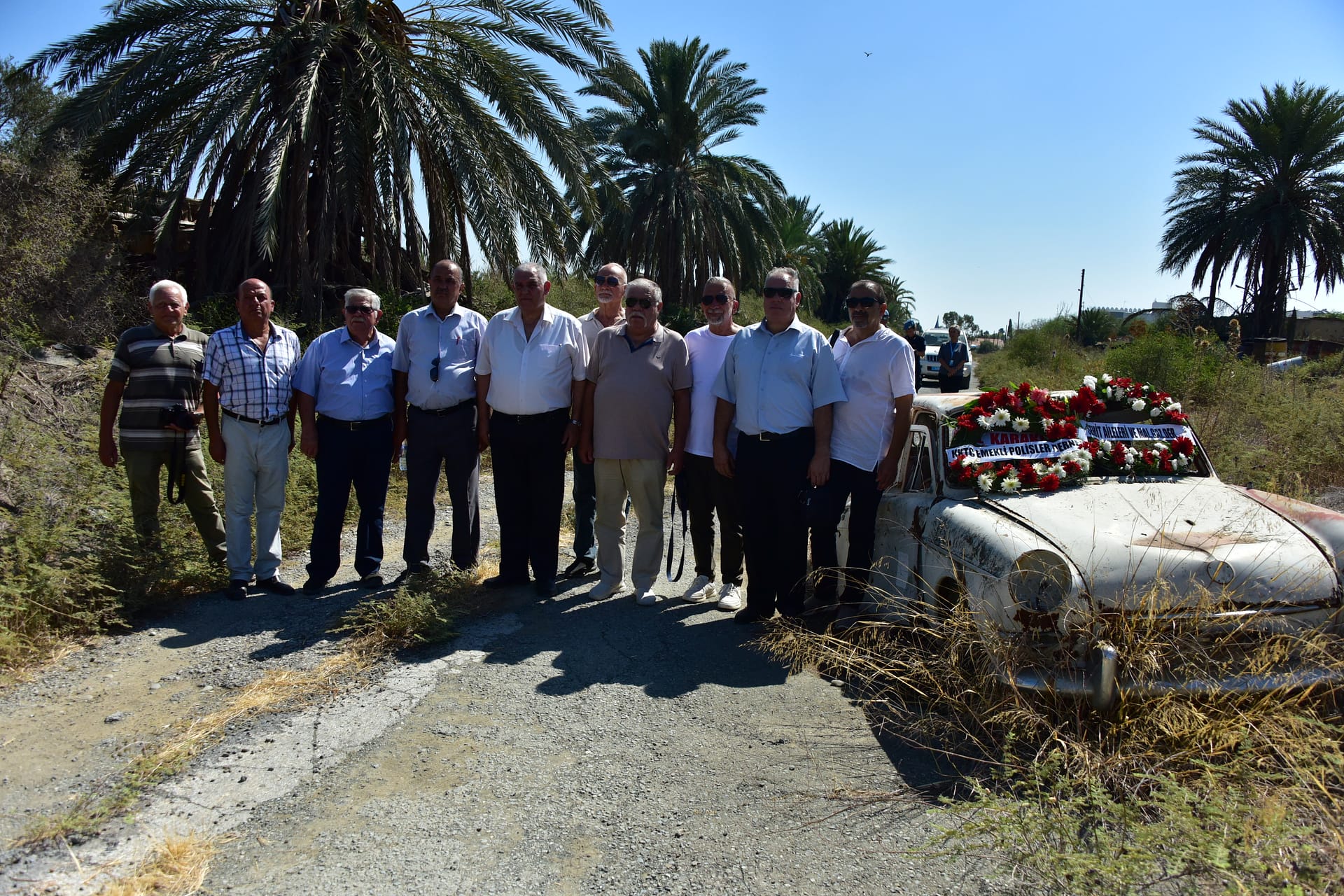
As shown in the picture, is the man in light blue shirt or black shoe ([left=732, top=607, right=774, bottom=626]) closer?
black shoe ([left=732, top=607, right=774, bottom=626])

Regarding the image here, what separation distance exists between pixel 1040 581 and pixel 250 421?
14.9ft

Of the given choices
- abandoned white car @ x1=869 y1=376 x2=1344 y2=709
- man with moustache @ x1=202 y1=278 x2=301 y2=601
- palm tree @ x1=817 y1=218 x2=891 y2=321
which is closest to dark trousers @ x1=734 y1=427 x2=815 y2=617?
abandoned white car @ x1=869 y1=376 x2=1344 y2=709

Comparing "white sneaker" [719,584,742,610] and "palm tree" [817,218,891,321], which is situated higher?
"palm tree" [817,218,891,321]

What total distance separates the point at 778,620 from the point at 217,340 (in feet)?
12.3

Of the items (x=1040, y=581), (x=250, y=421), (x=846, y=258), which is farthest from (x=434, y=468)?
(x=846, y=258)

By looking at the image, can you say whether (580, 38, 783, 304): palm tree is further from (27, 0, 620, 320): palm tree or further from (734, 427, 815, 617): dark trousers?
(734, 427, 815, 617): dark trousers

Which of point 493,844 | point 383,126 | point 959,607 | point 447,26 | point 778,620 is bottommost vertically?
point 493,844

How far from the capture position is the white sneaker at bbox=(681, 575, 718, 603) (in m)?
5.81

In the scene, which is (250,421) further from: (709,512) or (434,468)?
(709,512)

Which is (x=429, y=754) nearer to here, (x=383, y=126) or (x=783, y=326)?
(x=783, y=326)

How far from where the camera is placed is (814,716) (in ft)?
13.6

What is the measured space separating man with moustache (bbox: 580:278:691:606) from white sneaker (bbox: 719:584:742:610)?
432mm

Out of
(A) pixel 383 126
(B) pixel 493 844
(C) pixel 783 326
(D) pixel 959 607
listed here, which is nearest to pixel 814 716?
(D) pixel 959 607

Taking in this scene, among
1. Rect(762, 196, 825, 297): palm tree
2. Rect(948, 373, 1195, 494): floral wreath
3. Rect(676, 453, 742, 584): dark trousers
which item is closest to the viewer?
Rect(948, 373, 1195, 494): floral wreath
